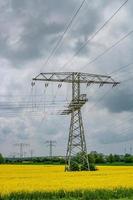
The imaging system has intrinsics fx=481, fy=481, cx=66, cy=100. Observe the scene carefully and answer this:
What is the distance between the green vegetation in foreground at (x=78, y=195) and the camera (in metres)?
34.3

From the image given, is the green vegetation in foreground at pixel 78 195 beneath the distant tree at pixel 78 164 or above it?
beneath

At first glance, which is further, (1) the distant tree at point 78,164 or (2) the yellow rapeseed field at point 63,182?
(1) the distant tree at point 78,164

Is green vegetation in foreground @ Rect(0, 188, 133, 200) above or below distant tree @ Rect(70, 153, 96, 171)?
below

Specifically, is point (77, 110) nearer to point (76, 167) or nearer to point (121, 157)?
point (76, 167)

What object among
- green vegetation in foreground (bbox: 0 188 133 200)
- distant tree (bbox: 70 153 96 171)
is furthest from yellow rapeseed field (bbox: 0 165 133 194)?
distant tree (bbox: 70 153 96 171)

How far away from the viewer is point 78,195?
36.4m

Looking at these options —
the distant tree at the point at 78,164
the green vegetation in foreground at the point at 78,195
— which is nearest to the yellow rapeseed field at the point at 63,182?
the green vegetation in foreground at the point at 78,195

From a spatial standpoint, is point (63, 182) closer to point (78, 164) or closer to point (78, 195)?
point (78, 195)

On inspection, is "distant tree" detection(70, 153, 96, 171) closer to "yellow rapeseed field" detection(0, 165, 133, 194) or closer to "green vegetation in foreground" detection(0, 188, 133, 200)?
"yellow rapeseed field" detection(0, 165, 133, 194)

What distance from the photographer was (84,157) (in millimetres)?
76875

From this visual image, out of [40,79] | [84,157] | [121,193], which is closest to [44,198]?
[121,193]

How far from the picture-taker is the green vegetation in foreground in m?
34.3

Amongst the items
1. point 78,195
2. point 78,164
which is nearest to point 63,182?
point 78,195

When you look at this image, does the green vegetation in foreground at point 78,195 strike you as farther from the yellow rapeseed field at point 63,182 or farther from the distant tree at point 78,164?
the distant tree at point 78,164
